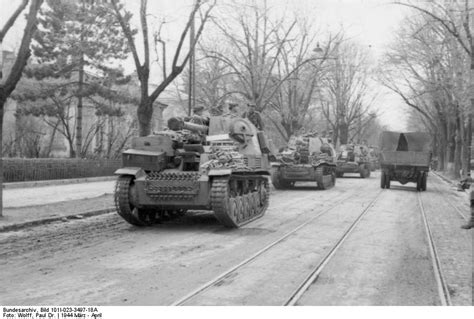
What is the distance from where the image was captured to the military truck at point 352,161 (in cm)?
3631

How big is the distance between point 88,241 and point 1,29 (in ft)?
16.8

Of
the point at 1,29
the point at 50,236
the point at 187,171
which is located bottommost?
the point at 50,236

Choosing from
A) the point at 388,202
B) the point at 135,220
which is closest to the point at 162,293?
the point at 135,220

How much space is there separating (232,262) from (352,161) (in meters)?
29.9

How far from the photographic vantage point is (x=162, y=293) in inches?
243

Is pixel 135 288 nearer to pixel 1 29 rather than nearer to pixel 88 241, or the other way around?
pixel 88 241

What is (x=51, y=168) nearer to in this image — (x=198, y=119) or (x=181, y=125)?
(x=198, y=119)

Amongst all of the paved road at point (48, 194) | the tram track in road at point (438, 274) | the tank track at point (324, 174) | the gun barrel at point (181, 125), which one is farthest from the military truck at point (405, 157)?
the gun barrel at point (181, 125)

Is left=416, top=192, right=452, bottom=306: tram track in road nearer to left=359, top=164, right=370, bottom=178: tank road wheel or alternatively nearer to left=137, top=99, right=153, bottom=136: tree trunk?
left=137, top=99, right=153, bottom=136: tree trunk

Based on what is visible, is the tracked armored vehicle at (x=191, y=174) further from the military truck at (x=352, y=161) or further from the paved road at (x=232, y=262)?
the military truck at (x=352, y=161)

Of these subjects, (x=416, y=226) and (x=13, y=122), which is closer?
(x=416, y=226)

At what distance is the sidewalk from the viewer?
11.9m

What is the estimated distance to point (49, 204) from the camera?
1486cm

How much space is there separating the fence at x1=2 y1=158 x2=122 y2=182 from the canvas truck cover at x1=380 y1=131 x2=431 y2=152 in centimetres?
1248
